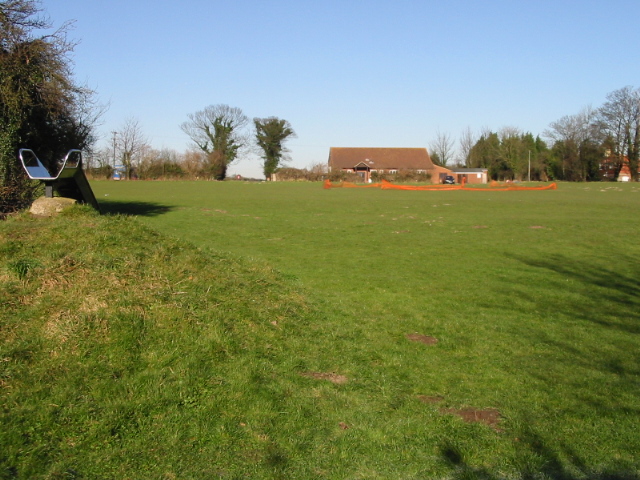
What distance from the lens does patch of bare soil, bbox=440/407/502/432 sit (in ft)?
17.2

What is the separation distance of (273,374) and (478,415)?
2042mm

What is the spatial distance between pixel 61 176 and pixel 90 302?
4.13 m

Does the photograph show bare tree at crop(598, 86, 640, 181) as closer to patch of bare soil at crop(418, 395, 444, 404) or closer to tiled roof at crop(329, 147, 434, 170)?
Result: tiled roof at crop(329, 147, 434, 170)

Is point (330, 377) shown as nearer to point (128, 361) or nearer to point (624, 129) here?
point (128, 361)

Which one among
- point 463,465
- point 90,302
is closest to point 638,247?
point 463,465

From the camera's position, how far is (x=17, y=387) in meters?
4.31

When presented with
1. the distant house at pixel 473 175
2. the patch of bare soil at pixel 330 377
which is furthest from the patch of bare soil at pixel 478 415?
Result: the distant house at pixel 473 175

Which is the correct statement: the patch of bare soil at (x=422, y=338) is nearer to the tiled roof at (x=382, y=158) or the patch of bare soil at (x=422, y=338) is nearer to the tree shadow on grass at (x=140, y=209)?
the tree shadow on grass at (x=140, y=209)

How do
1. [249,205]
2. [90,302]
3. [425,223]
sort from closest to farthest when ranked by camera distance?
[90,302] → [425,223] → [249,205]

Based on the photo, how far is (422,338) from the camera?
8.02m

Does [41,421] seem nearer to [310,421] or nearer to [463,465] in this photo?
[310,421]

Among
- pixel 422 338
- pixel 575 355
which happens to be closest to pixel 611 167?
pixel 575 355

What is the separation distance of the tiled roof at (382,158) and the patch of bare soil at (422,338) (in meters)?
98.1

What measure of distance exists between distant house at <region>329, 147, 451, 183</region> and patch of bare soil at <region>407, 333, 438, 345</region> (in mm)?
94792
